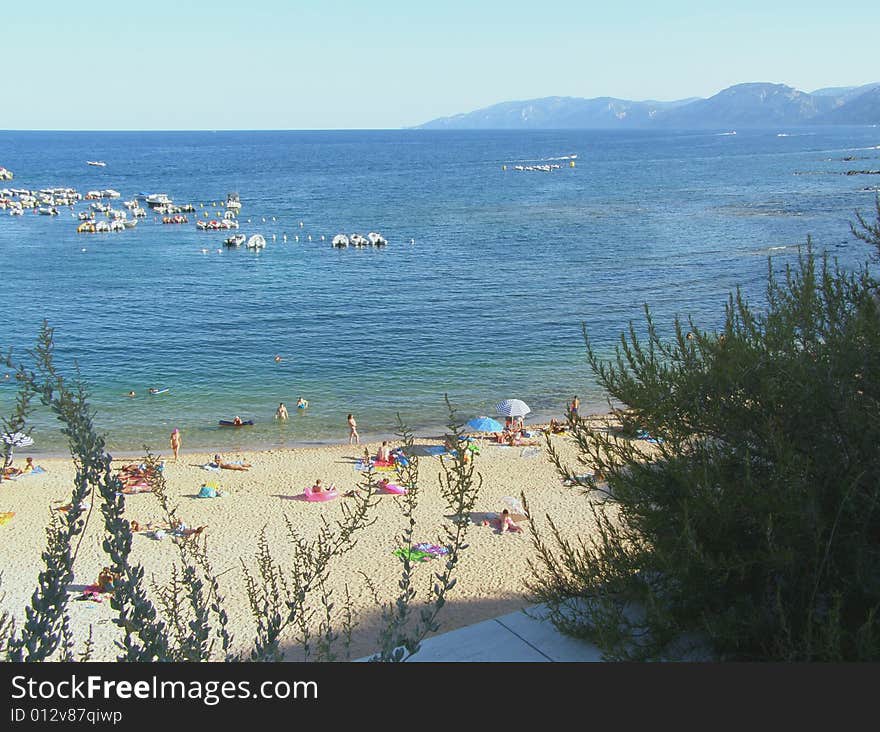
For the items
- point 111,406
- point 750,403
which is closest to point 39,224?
point 111,406

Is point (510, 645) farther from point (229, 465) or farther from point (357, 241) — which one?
Answer: point (357, 241)

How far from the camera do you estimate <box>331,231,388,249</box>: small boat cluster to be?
57312 millimetres

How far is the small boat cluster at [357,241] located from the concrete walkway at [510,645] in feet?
166

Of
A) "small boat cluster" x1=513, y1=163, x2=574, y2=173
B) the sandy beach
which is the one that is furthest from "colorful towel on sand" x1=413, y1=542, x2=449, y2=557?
"small boat cluster" x1=513, y1=163, x2=574, y2=173

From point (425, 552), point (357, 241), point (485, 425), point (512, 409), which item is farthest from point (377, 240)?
point (425, 552)

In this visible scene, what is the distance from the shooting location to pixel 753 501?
6383mm

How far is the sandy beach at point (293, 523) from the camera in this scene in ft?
45.1

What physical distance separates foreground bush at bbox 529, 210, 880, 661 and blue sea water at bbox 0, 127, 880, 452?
2851mm

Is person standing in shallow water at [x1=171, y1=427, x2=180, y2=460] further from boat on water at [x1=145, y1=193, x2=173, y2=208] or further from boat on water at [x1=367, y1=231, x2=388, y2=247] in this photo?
boat on water at [x1=145, y1=193, x2=173, y2=208]

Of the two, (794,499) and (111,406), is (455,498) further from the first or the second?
(111,406)

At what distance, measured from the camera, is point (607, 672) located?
13.0ft

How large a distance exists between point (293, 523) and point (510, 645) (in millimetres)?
11224

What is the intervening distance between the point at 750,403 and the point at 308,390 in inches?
917

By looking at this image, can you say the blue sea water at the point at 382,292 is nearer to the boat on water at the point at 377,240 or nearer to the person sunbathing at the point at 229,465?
the boat on water at the point at 377,240
